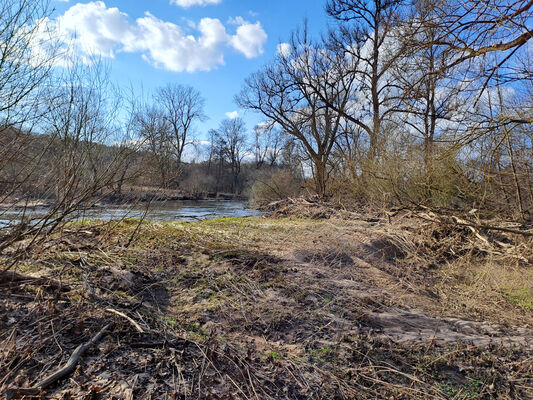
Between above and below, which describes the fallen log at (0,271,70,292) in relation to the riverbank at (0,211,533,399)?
above

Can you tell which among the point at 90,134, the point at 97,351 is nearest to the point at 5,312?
the point at 97,351

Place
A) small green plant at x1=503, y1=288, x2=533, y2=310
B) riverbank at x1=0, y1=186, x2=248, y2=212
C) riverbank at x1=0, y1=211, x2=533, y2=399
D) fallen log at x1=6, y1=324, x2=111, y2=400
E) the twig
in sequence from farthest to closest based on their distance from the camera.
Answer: small green plant at x1=503, y1=288, x2=533, y2=310, riverbank at x1=0, y1=186, x2=248, y2=212, the twig, riverbank at x1=0, y1=211, x2=533, y2=399, fallen log at x1=6, y1=324, x2=111, y2=400

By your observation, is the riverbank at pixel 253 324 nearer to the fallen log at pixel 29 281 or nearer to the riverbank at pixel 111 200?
the fallen log at pixel 29 281

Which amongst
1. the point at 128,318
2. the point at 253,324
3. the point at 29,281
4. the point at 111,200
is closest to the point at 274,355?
the point at 253,324

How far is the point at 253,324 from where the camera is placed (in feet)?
9.98

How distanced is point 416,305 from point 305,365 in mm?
2083

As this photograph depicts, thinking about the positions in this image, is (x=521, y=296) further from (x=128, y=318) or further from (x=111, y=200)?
(x=111, y=200)

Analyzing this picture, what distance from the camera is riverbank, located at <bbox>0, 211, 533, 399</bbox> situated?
221 centimetres

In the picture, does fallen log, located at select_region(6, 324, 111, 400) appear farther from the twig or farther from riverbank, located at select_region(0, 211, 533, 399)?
the twig

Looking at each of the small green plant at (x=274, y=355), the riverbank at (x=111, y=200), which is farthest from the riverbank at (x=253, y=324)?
the riverbank at (x=111, y=200)

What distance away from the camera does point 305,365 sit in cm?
251

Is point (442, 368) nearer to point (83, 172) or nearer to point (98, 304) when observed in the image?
point (98, 304)

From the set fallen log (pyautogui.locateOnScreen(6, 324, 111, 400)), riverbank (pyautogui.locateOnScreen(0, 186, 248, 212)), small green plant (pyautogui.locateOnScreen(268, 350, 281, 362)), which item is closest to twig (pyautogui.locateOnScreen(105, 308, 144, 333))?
fallen log (pyautogui.locateOnScreen(6, 324, 111, 400))

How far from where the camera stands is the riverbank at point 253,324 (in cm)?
221
